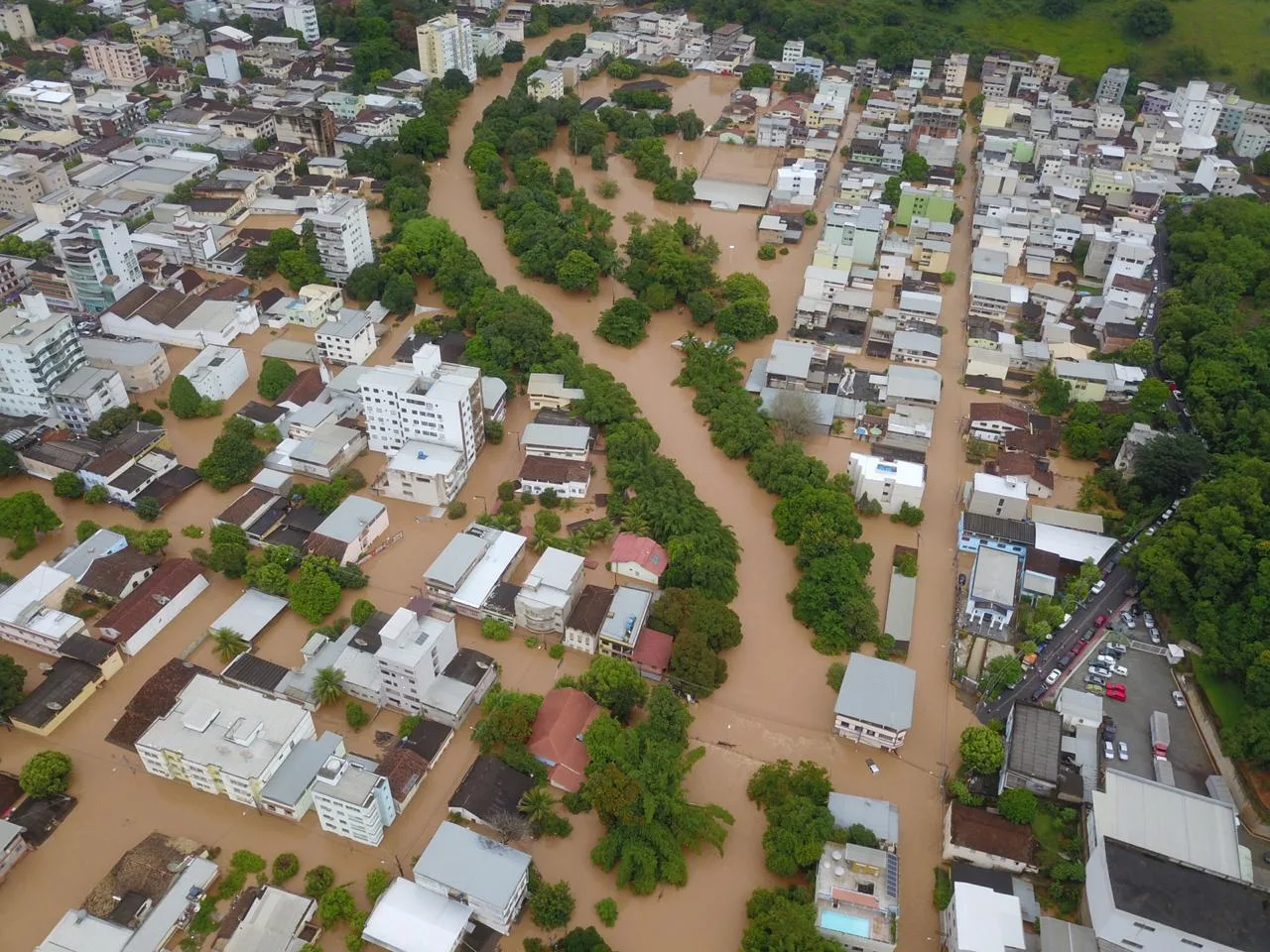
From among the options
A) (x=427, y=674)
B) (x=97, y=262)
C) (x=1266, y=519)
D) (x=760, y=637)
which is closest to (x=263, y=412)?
(x=97, y=262)

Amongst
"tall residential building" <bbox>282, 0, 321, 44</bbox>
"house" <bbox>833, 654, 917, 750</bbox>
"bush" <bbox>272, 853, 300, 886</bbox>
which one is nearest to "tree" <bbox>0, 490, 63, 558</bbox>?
"bush" <bbox>272, 853, 300, 886</bbox>

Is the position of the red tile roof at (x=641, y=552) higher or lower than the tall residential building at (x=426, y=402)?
lower

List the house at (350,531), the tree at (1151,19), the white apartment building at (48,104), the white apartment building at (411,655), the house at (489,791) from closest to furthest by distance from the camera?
the house at (489,791) → the white apartment building at (411,655) → the house at (350,531) → the white apartment building at (48,104) → the tree at (1151,19)

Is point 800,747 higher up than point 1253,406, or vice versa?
point 1253,406

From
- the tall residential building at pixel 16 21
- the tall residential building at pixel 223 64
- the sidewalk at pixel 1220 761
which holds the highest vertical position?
the tall residential building at pixel 16 21

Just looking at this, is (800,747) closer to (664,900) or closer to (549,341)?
(664,900)

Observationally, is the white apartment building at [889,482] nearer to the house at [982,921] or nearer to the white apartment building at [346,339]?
the house at [982,921]

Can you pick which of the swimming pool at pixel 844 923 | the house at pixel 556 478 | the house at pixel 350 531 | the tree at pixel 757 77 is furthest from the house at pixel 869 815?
the tree at pixel 757 77
